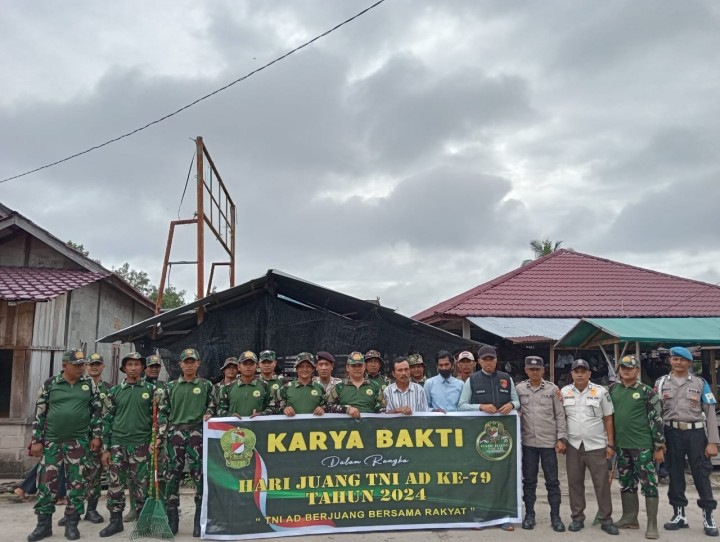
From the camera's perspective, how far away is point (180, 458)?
554 cm

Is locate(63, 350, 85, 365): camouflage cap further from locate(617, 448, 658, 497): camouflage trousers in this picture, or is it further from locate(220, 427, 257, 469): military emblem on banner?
locate(617, 448, 658, 497): camouflage trousers

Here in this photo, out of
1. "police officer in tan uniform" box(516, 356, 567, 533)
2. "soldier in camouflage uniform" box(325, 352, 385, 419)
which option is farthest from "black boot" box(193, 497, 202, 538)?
"police officer in tan uniform" box(516, 356, 567, 533)

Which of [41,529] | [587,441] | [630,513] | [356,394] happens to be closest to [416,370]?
[356,394]

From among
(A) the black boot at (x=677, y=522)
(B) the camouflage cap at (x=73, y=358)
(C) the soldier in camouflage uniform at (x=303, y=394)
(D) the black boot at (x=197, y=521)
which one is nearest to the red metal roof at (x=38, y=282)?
(B) the camouflage cap at (x=73, y=358)

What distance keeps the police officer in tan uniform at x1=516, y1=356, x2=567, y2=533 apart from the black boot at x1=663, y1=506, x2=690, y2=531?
1106 millimetres

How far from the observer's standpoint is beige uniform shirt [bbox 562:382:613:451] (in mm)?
5707

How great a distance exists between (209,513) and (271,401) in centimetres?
114

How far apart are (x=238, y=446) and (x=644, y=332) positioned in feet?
21.0

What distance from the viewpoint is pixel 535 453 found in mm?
5785

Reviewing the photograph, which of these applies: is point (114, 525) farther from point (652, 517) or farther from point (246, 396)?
point (652, 517)

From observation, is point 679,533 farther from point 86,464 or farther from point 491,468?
point 86,464

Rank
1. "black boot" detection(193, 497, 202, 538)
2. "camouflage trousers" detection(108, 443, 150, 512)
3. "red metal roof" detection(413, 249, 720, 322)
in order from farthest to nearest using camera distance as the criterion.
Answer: "red metal roof" detection(413, 249, 720, 322) → "camouflage trousers" detection(108, 443, 150, 512) → "black boot" detection(193, 497, 202, 538)

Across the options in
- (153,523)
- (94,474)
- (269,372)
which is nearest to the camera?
(153,523)

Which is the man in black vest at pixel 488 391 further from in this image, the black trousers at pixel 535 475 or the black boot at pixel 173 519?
the black boot at pixel 173 519
